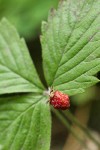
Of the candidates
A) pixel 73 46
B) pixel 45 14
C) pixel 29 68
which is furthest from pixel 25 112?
pixel 45 14

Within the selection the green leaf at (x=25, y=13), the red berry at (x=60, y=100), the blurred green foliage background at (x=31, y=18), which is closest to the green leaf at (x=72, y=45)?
the red berry at (x=60, y=100)

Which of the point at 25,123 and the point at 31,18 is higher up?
the point at 31,18

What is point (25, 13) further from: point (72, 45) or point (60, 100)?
point (60, 100)

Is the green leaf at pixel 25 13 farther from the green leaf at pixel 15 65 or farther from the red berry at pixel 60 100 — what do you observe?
the red berry at pixel 60 100

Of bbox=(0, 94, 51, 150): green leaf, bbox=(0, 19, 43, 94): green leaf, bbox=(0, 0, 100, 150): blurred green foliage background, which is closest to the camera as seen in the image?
bbox=(0, 94, 51, 150): green leaf

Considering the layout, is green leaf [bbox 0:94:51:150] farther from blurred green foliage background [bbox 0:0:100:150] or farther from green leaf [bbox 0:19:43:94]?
blurred green foliage background [bbox 0:0:100:150]

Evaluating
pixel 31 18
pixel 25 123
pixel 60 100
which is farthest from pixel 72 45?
pixel 31 18

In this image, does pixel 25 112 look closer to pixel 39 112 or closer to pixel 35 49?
pixel 39 112

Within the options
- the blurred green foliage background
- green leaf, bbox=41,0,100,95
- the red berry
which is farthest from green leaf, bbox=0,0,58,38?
the red berry
